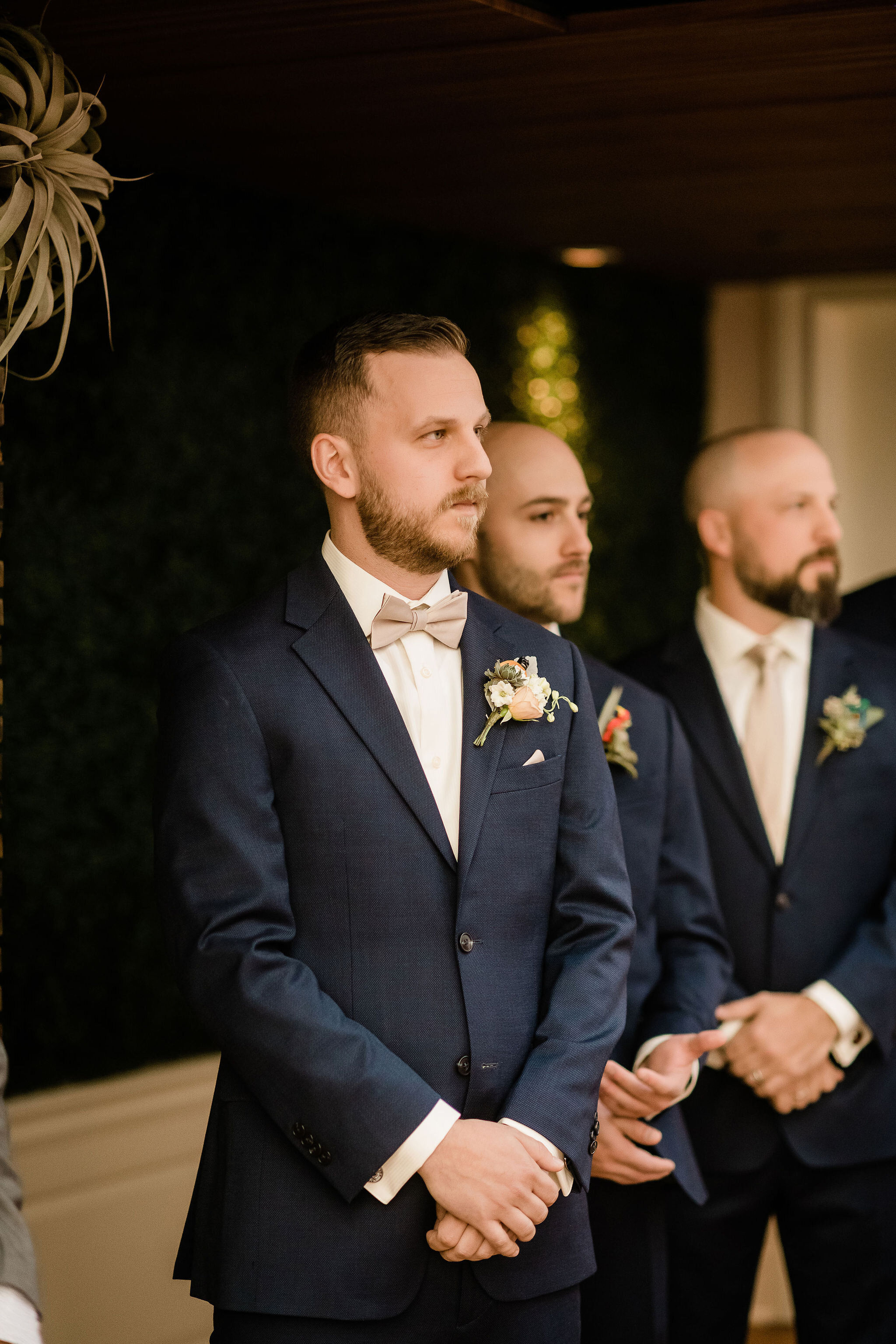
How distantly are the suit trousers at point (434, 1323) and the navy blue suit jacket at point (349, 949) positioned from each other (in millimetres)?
32

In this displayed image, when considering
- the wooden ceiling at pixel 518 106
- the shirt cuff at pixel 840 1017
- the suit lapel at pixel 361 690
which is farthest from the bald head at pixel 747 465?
the suit lapel at pixel 361 690

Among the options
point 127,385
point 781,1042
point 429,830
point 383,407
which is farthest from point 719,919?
point 127,385

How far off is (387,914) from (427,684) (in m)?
0.37

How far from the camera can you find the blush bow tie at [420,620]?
7.72ft

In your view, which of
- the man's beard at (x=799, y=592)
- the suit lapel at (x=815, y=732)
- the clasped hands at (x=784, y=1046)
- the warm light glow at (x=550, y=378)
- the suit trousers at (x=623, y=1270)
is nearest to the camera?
the suit trousers at (x=623, y=1270)

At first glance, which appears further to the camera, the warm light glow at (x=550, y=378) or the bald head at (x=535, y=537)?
the warm light glow at (x=550, y=378)

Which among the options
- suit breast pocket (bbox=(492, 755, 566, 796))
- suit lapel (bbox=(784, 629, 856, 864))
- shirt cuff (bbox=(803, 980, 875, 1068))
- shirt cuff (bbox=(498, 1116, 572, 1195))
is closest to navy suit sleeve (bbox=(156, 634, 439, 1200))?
shirt cuff (bbox=(498, 1116, 572, 1195))

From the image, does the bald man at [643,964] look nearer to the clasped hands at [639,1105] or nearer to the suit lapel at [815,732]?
the clasped hands at [639,1105]

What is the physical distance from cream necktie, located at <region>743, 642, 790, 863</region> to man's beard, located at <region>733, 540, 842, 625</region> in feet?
0.35

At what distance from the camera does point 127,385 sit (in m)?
3.72

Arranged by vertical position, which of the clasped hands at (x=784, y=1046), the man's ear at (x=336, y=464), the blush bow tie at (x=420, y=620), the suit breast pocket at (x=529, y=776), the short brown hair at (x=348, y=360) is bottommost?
the clasped hands at (x=784, y=1046)

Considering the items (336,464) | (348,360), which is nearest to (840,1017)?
(336,464)

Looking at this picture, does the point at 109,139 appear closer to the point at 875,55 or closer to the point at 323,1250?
the point at 875,55

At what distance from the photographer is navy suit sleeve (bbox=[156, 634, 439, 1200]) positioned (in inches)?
83.0
